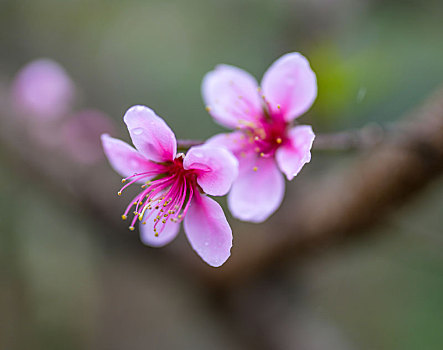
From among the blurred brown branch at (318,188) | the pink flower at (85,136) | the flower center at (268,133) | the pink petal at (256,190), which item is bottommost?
the pink petal at (256,190)

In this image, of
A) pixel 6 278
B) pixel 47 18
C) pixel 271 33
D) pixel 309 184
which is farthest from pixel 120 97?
pixel 309 184

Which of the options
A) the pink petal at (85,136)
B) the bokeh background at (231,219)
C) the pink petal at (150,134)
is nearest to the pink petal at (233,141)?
the pink petal at (150,134)

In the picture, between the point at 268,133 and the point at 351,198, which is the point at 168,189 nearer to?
the point at 268,133

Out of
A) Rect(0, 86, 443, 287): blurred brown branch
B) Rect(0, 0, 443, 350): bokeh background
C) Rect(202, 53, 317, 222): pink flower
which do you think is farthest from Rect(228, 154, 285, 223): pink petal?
Rect(0, 0, 443, 350): bokeh background

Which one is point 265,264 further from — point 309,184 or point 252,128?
point 252,128

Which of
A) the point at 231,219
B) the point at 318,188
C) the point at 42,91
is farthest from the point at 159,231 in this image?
the point at 42,91

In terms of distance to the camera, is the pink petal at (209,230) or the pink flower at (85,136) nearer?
the pink petal at (209,230)

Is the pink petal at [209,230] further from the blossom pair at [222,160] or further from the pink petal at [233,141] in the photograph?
the pink petal at [233,141]
